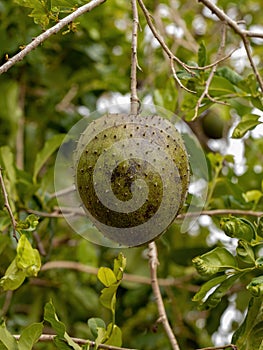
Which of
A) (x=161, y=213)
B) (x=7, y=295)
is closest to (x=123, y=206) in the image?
(x=161, y=213)


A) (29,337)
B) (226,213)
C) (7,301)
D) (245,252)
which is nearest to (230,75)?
(226,213)

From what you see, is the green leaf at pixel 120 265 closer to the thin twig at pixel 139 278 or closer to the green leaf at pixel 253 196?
the green leaf at pixel 253 196

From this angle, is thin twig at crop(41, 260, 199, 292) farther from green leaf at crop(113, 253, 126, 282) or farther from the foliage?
green leaf at crop(113, 253, 126, 282)

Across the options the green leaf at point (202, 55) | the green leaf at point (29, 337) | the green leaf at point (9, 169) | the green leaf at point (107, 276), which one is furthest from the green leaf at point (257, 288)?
the green leaf at point (9, 169)

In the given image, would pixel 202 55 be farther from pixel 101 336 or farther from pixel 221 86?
pixel 101 336

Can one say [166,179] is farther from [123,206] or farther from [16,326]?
[16,326]
